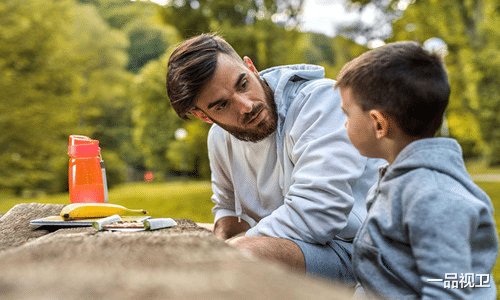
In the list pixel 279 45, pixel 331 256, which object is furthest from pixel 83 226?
pixel 279 45

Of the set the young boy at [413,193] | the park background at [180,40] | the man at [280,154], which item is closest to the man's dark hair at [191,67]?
the man at [280,154]

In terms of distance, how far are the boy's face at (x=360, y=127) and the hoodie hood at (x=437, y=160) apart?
0.33 feet

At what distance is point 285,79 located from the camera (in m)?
2.65

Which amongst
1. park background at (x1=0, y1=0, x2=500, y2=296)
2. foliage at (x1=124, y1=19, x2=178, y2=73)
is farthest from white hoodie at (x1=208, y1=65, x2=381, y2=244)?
foliage at (x1=124, y1=19, x2=178, y2=73)

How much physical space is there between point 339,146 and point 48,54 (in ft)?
57.6

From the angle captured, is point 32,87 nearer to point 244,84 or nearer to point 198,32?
point 198,32

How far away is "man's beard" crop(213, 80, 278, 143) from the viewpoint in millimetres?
2518

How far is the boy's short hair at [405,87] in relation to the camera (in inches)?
69.7

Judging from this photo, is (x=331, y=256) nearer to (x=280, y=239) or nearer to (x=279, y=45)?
(x=280, y=239)

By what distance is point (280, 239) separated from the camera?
2.14 meters

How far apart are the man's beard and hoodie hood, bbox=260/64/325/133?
1.0 inches

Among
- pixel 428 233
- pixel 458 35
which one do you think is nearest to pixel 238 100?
pixel 428 233

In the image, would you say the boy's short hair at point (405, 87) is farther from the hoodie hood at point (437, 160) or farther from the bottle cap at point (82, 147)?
the bottle cap at point (82, 147)

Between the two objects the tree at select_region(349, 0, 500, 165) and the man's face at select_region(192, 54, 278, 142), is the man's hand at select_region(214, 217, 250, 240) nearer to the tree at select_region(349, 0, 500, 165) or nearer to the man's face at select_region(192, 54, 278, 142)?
the man's face at select_region(192, 54, 278, 142)
